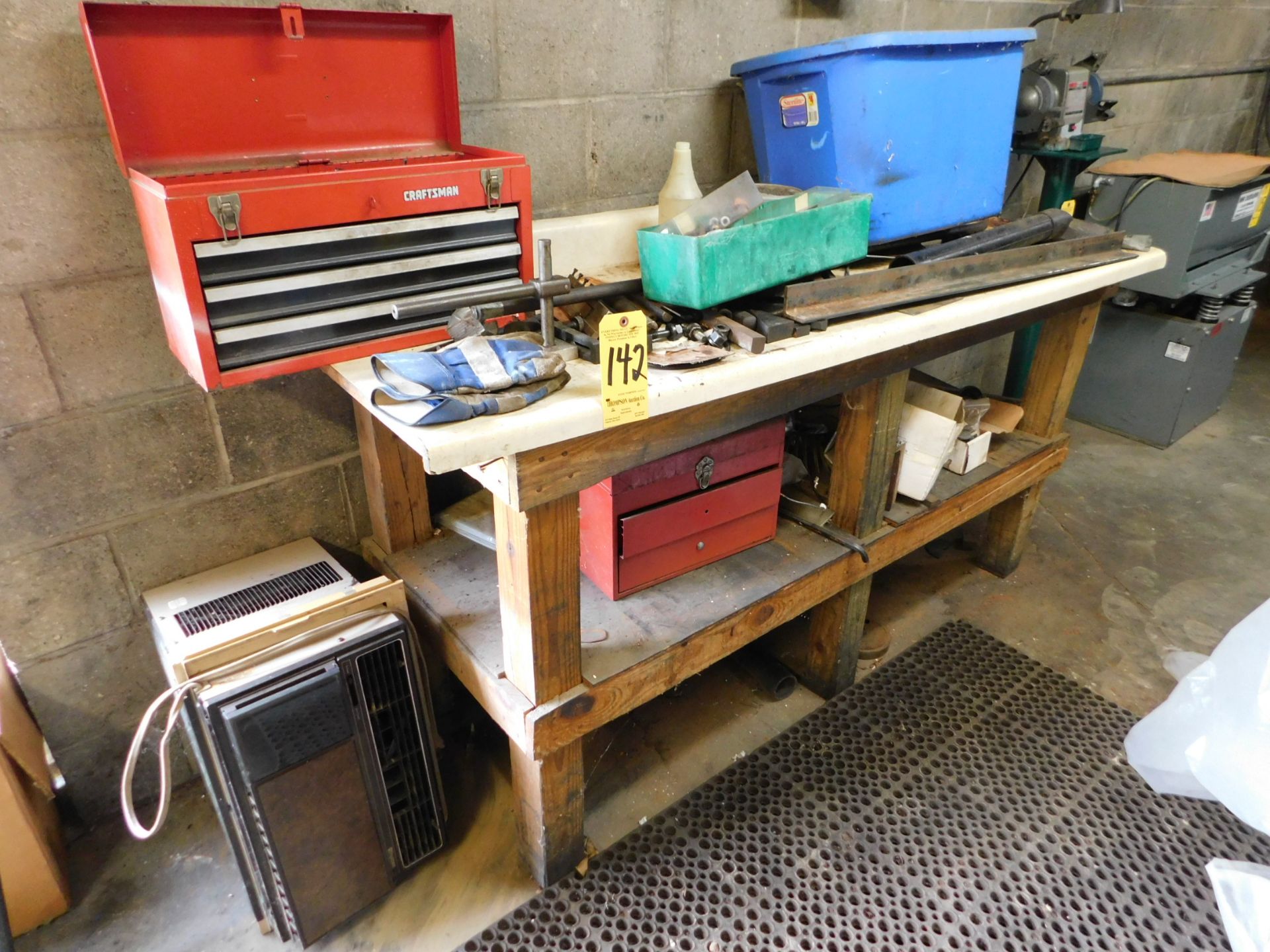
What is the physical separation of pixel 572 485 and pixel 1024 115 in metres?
1.98

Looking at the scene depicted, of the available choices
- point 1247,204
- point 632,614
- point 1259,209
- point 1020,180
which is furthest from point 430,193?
point 1259,209

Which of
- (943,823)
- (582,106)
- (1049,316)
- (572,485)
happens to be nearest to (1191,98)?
(1049,316)

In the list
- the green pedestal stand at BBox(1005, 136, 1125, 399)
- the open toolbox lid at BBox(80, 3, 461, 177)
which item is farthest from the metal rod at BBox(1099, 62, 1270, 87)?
the open toolbox lid at BBox(80, 3, 461, 177)

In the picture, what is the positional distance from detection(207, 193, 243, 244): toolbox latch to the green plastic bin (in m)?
0.55

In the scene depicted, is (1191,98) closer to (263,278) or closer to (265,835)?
(263,278)

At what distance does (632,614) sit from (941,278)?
2.74 feet

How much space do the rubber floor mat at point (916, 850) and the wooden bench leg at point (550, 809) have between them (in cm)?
5

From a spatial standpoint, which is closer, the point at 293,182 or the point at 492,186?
the point at 293,182

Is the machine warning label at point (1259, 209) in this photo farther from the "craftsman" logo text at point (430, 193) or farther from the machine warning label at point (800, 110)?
the "craftsman" logo text at point (430, 193)

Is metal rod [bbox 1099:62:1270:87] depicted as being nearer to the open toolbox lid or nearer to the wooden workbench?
the wooden workbench

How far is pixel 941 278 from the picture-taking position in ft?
→ 4.74

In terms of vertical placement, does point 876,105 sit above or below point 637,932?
above

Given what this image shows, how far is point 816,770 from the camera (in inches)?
62.1

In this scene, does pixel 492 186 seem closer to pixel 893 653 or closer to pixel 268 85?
pixel 268 85
